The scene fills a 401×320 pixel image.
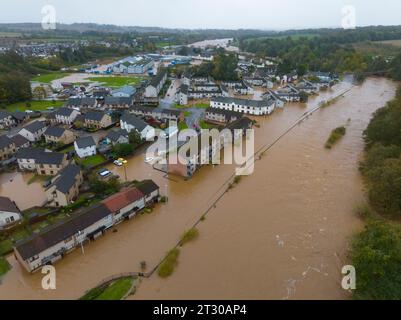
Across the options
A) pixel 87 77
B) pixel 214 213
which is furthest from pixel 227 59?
pixel 214 213

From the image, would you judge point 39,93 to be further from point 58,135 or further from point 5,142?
point 5,142

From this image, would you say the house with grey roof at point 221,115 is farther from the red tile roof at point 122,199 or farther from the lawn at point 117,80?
the lawn at point 117,80

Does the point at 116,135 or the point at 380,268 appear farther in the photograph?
the point at 116,135

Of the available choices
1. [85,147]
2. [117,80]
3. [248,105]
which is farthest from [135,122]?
[117,80]

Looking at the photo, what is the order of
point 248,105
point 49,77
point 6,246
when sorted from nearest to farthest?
point 6,246
point 248,105
point 49,77

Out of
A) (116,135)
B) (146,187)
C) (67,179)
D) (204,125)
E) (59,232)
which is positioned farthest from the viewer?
(204,125)

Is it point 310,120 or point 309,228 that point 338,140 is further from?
point 309,228
